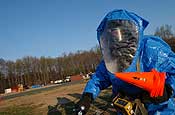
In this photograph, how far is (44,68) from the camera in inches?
4082

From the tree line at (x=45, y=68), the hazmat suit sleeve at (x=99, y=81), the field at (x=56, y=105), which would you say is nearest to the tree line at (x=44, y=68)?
the tree line at (x=45, y=68)

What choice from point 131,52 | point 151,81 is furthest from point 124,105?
point 131,52

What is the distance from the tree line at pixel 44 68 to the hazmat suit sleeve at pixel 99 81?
301 feet

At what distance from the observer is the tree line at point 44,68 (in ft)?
321

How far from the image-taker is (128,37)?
3.29 meters

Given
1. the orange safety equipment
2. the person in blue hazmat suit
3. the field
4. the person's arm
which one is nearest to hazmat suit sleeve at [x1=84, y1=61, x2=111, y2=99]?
the person's arm

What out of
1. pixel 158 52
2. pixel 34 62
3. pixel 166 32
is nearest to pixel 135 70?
pixel 158 52

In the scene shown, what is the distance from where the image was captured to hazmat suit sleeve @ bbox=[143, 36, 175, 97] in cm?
305

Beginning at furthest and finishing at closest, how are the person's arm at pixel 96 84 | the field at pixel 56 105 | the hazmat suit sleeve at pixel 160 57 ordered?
the field at pixel 56 105 → the person's arm at pixel 96 84 → the hazmat suit sleeve at pixel 160 57

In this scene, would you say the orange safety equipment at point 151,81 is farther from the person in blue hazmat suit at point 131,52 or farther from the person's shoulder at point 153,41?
the person's shoulder at point 153,41

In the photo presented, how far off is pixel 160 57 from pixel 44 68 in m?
102

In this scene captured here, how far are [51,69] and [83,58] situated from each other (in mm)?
11236

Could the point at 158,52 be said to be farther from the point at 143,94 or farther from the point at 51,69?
the point at 51,69

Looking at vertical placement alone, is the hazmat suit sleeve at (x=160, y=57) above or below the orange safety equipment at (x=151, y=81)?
above
